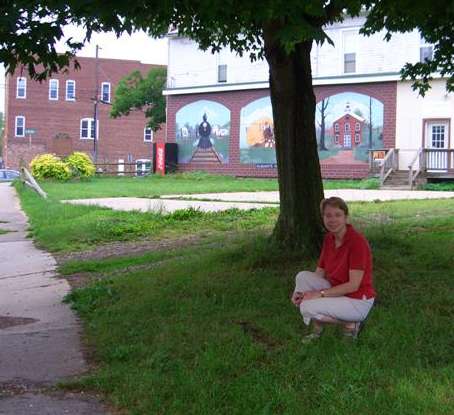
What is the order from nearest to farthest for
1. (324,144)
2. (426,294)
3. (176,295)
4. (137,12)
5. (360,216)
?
(137,12) < (426,294) < (176,295) < (360,216) < (324,144)

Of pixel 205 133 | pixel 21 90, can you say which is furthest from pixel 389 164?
pixel 21 90

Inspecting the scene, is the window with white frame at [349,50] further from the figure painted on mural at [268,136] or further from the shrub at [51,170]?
the shrub at [51,170]

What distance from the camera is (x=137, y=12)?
5023 mm

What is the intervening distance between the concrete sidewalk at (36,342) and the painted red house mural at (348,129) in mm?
23507

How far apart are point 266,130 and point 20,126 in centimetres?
3412

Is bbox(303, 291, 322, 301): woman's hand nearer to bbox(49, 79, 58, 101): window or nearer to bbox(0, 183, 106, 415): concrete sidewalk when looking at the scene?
bbox(0, 183, 106, 415): concrete sidewalk

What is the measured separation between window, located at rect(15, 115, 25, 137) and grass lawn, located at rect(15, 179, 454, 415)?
55.0 meters

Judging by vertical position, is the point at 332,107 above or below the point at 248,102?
below

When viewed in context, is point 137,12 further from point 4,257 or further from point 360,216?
point 360,216

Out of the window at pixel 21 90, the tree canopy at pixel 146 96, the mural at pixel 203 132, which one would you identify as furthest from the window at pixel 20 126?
the mural at pixel 203 132

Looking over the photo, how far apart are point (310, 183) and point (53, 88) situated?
58.4 metres

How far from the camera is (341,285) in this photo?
495 centimetres

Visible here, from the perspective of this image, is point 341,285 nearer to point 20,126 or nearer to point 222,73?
point 222,73

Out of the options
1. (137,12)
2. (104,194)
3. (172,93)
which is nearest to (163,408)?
(137,12)
